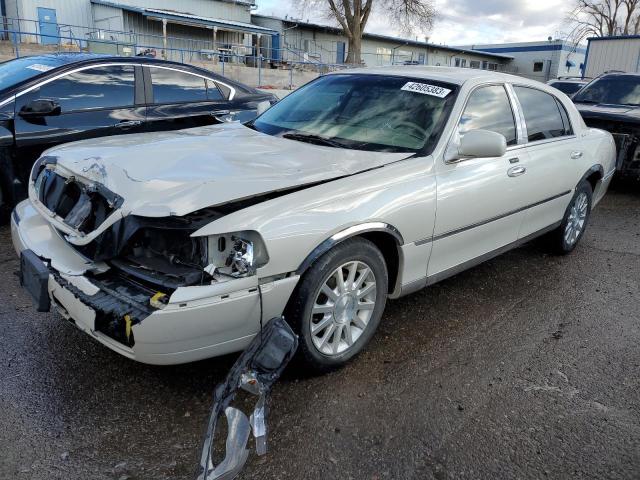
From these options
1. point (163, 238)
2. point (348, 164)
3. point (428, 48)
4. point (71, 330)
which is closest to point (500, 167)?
point (348, 164)

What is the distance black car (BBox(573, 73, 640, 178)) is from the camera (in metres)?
7.49

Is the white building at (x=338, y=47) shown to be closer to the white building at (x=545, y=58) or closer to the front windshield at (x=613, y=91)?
the white building at (x=545, y=58)

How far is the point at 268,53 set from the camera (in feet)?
124

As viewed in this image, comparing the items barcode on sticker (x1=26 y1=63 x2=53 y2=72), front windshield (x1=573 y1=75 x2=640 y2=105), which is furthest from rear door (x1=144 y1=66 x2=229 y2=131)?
front windshield (x1=573 y1=75 x2=640 y2=105)

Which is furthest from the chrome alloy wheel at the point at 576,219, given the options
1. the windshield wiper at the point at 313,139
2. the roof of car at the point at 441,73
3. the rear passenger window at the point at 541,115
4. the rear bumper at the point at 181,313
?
the rear bumper at the point at 181,313

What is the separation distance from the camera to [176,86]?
577cm

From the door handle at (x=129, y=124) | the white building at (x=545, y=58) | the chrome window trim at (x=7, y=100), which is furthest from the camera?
the white building at (x=545, y=58)

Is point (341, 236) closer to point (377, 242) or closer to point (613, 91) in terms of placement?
point (377, 242)

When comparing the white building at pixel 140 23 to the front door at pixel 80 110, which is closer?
the front door at pixel 80 110

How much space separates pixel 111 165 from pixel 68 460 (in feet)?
4.63

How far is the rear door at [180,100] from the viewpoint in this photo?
18.1 feet

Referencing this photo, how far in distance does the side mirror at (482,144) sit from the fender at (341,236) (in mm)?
745

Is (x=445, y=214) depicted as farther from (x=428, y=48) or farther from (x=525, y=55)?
(x=525, y=55)

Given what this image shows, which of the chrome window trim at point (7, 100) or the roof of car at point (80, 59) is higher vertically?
the roof of car at point (80, 59)
